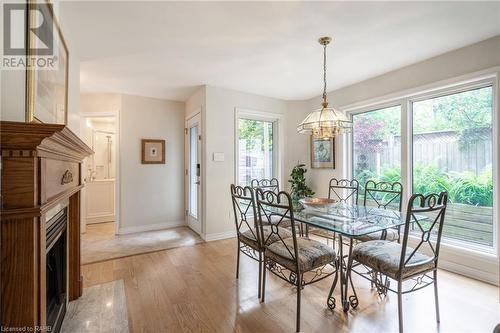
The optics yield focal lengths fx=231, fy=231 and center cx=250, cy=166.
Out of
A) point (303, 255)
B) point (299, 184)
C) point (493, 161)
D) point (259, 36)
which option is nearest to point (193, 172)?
point (299, 184)

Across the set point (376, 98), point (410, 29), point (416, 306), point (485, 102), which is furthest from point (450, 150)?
point (416, 306)

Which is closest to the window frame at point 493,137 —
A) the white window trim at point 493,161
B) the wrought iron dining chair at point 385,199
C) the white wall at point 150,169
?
the white window trim at point 493,161

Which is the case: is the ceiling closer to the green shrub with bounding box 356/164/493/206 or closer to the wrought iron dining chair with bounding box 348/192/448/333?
the green shrub with bounding box 356/164/493/206

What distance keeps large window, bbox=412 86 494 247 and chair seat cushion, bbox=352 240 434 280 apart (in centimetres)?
137

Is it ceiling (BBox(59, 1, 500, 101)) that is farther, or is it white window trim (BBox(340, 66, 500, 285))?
white window trim (BBox(340, 66, 500, 285))

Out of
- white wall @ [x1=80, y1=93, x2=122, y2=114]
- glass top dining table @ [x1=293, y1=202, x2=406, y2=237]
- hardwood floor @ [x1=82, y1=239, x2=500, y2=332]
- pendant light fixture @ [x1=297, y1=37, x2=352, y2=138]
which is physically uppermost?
white wall @ [x1=80, y1=93, x2=122, y2=114]

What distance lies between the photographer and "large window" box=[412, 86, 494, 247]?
2.45m

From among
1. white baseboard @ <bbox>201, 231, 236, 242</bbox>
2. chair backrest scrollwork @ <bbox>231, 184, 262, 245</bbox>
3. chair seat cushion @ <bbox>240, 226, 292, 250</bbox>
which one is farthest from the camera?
white baseboard @ <bbox>201, 231, 236, 242</bbox>

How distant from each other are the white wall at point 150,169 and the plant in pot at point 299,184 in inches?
84.6

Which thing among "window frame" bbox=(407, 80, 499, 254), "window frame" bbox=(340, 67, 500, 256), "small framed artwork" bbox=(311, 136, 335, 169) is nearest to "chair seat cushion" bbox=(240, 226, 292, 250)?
"window frame" bbox=(340, 67, 500, 256)

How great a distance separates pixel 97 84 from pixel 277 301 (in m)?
3.81

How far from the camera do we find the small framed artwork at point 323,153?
12.8 feet

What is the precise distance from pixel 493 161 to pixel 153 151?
182 inches

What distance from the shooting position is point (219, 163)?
12.1 feet
